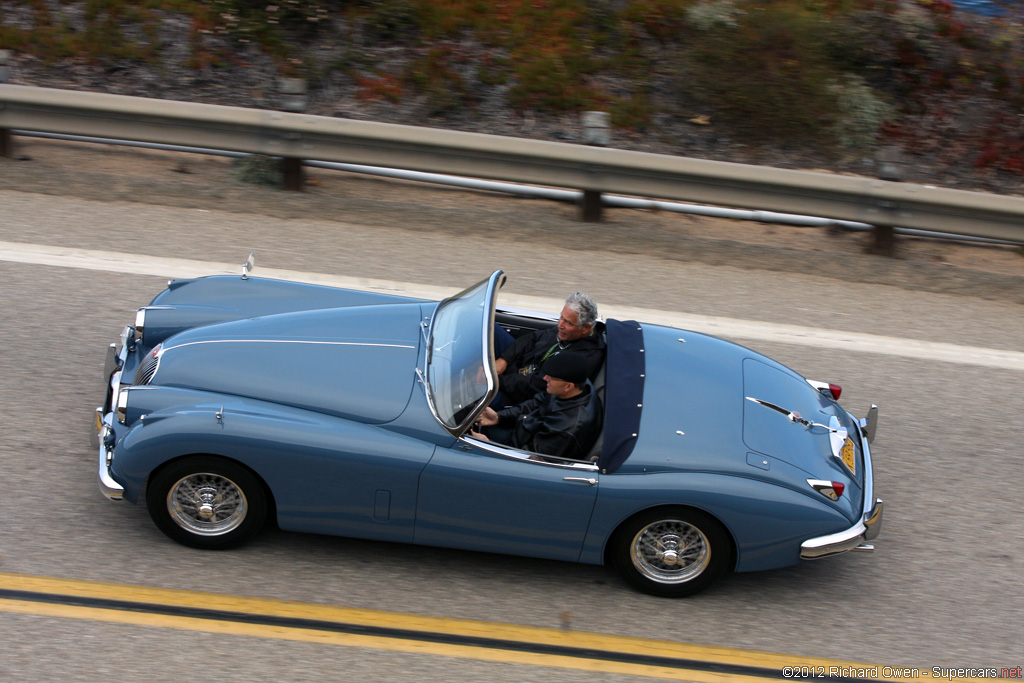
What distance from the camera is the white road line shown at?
7188mm

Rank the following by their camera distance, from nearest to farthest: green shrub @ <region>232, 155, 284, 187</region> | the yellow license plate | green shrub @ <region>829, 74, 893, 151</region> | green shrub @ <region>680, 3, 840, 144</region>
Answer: the yellow license plate
green shrub @ <region>232, 155, 284, 187</region>
green shrub @ <region>680, 3, 840, 144</region>
green shrub @ <region>829, 74, 893, 151</region>

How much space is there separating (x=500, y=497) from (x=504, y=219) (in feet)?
15.4

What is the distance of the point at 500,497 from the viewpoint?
4.47 metres

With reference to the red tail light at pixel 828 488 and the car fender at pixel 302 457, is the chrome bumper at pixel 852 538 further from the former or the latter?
the car fender at pixel 302 457

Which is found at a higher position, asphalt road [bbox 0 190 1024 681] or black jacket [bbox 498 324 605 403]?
black jacket [bbox 498 324 605 403]

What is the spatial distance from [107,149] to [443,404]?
6.53m

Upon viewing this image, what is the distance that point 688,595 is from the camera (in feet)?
15.4

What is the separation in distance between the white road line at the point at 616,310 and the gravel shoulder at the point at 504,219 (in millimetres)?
1092

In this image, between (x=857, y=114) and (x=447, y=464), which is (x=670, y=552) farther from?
(x=857, y=114)

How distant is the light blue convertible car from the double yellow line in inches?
14.0

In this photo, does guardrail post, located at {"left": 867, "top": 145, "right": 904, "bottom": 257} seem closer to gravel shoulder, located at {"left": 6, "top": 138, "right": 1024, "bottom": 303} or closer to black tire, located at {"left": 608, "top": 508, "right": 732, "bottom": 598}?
gravel shoulder, located at {"left": 6, "top": 138, "right": 1024, "bottom": 303}

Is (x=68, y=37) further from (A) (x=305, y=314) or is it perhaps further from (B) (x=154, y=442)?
(B) (x=154, y=442)

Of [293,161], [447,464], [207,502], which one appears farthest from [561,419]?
[293,161]

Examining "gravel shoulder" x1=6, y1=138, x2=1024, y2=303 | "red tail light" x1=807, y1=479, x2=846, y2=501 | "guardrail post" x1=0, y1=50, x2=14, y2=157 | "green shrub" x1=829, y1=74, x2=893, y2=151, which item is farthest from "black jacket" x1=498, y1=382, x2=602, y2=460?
"green shrub" x1=829, y1=74, x2=893, y2=151
